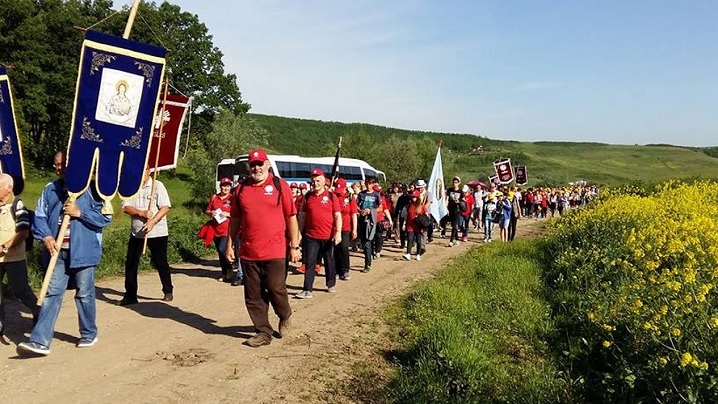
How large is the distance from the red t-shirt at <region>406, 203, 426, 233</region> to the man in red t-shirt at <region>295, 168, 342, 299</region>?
14.0ft

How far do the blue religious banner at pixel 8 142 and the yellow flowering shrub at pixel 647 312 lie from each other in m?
6.30

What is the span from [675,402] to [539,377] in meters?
1.22

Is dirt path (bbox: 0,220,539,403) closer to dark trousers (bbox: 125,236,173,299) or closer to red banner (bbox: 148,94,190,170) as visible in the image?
dark trousers (bbox: 125,236,173,299)

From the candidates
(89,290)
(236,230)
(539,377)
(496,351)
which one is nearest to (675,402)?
(539,377)

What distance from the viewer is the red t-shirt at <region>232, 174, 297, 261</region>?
617 cm

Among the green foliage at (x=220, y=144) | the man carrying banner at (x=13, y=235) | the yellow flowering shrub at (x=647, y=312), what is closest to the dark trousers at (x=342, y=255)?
the yellow flowering shrub at (x=647, y=312)

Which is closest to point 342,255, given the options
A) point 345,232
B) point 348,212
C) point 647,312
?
point 345,232

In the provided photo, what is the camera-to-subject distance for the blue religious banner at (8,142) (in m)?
6.60

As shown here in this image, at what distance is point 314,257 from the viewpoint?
341 inches

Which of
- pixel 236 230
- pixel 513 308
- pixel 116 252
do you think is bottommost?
pixel 116 252

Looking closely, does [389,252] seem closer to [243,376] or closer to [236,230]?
[236,230]

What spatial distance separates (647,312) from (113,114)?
5.22m

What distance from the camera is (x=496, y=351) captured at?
6.27 meters

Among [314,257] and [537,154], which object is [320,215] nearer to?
[314,257]
